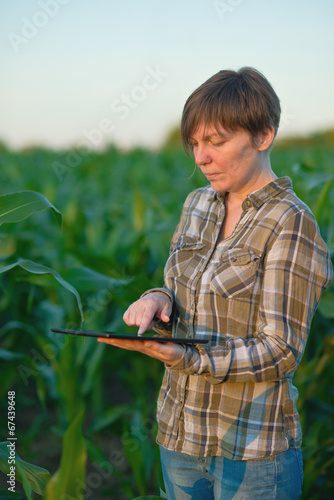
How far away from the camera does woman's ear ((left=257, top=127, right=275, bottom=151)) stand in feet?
3.91

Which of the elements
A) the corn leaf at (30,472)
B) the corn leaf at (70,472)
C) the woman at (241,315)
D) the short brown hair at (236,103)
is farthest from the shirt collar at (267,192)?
the corn leaf at (30,472)

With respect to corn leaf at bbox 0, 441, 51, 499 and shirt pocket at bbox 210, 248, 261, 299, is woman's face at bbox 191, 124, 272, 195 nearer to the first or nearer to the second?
shirt pocket at bbox 210, 248, 261, 299

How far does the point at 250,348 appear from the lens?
111cm

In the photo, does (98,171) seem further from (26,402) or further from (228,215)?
(228,215)

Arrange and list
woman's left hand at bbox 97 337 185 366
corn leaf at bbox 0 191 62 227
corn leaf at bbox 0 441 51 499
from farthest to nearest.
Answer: corn leaf at bbox 0 191 62 227, corn leaf at bbox 0 441 51 499, woman's left hand at bbox 97 337 185 366

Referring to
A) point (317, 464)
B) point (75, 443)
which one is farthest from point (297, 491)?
point (317, 464)

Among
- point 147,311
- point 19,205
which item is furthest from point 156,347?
point 19,205

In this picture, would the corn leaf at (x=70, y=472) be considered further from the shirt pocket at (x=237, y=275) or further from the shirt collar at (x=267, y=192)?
the shirt collar at (x=267, y=192)

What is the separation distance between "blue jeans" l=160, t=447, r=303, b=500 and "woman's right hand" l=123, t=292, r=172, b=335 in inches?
13.2

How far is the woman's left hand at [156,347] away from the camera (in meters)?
1.04

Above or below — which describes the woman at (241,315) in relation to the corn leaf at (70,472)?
above

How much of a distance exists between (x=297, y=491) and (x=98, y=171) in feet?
26.7

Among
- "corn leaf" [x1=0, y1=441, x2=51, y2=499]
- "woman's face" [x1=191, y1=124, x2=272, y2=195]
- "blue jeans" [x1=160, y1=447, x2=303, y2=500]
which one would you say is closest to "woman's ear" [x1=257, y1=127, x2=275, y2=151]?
"woman's face" [x1=191, y1=124, x2=272, y2=195]

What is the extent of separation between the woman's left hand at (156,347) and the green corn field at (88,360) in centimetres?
26
